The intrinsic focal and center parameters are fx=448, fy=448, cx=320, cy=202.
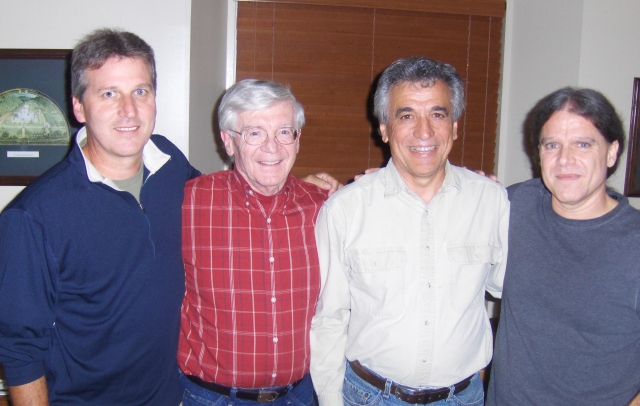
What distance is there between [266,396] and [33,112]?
5.70 ft

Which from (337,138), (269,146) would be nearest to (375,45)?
(337,138)

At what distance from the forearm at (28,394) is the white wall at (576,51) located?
9.03 feet

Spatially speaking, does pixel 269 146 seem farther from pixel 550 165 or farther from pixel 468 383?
pixel 468 383

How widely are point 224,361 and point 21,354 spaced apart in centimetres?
57

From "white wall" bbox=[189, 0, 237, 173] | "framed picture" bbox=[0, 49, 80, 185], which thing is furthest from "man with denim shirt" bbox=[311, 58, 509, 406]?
"framed picture" bbox=[0, 49, 80, 185]

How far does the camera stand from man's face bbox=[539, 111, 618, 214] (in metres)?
1.35

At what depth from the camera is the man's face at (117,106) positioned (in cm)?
130

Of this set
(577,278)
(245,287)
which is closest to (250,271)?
(245,287)

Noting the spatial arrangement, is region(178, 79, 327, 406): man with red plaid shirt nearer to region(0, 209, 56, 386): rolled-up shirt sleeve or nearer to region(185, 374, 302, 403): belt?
region(185, 374, 302, 403): belt

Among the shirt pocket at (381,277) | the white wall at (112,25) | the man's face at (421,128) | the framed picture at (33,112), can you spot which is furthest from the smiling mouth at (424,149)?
the framed picture at (33,112)

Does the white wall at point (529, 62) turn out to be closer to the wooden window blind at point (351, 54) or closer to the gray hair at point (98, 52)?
the wooden window blind at point (351, 54)

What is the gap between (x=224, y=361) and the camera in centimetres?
147

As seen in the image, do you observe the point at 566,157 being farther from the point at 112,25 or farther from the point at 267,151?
the point at 112,25

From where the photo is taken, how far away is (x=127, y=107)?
1.31m
